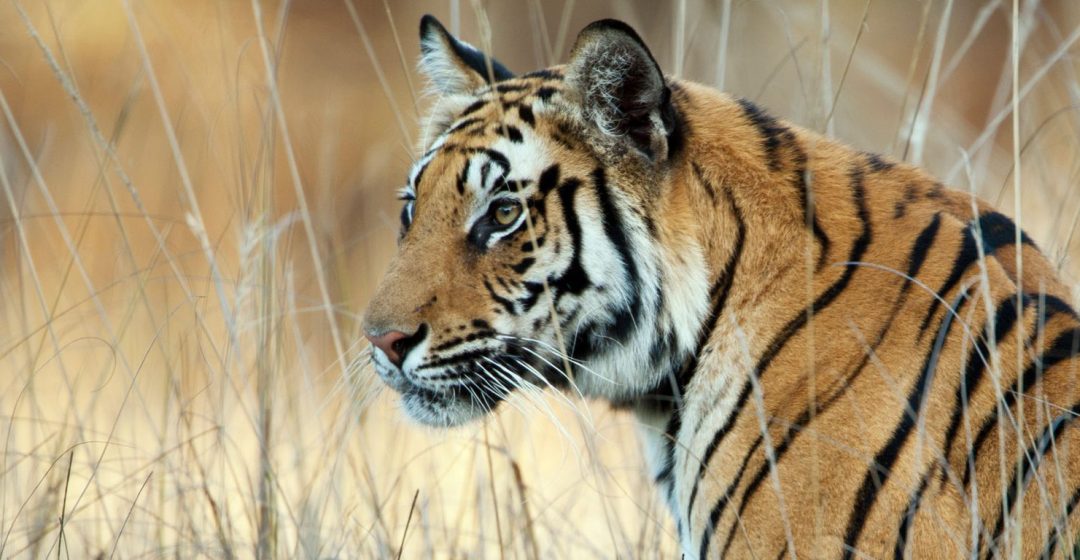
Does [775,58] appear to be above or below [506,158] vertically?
below

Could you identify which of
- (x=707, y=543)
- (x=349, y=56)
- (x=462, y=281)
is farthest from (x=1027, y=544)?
(x=349, y=56)

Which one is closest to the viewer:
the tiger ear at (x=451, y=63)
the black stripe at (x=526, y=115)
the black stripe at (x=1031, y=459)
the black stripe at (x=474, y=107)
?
the black stripe at (x=1031, y=459)

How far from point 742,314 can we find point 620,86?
0.60m

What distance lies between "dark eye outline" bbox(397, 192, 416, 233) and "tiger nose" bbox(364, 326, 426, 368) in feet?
1.14

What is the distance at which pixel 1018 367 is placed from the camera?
245cm

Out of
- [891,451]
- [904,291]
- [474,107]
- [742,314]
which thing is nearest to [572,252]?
[742,314]

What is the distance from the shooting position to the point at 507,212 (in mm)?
2986

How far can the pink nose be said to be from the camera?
9.55ft

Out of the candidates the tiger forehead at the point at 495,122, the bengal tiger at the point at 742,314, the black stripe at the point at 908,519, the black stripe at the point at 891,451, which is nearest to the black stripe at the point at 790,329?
the bengal tiger at the point at 742,314

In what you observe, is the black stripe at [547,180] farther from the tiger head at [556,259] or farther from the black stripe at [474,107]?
the black stripe at [474,107]

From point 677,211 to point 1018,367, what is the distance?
83 cm

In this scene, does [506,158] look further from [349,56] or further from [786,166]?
[349,56]

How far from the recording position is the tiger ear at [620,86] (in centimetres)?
287

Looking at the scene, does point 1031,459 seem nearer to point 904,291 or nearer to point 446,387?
point 904,291
